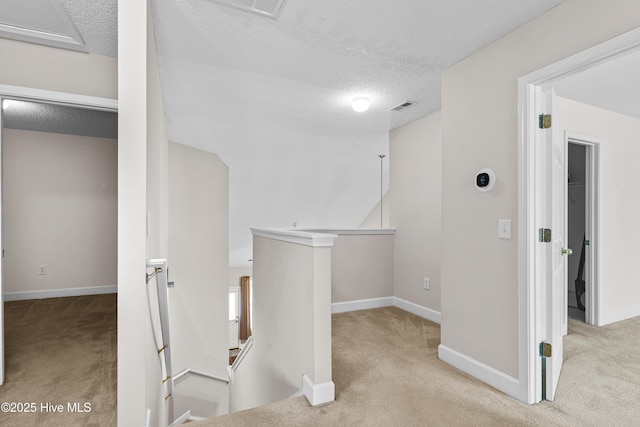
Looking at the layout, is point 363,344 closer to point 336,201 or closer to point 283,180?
point 283,180

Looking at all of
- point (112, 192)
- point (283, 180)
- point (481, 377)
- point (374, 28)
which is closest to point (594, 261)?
point (481, 377)

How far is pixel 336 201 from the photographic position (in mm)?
7422

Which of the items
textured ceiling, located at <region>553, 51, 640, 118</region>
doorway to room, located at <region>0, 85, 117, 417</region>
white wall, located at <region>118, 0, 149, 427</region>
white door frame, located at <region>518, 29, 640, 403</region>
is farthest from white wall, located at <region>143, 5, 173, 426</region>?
textured ceiling, located at <region>553, 51, 640, 118</region>

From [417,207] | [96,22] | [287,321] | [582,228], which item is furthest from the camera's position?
[582,228]

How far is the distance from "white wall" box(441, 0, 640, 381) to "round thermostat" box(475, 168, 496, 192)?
0.04 meters

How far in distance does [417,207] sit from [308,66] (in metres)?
2.14

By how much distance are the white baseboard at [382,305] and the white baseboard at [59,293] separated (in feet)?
10.4

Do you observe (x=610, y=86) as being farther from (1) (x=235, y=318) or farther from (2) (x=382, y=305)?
(1) (x=235, y=318)

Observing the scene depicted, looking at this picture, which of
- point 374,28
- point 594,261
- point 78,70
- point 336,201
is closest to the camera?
point 374,28

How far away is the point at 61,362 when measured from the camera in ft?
8.46

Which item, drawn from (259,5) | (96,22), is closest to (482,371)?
(259,5)

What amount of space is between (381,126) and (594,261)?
2810 mm
